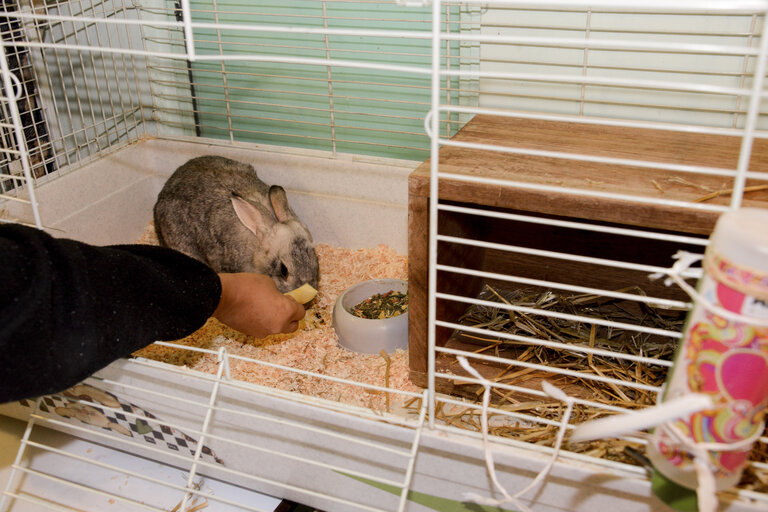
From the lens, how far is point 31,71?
2.55 m

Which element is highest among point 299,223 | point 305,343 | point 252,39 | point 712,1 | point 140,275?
point 712,1

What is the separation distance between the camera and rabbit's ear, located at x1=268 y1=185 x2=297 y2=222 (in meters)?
2.40

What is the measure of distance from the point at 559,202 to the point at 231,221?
4.91 ft

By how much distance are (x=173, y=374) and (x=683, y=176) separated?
1189 millimetres

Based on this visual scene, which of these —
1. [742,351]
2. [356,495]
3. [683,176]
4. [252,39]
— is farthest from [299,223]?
[742,351]

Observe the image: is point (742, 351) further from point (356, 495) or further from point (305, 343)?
point (305, 343)

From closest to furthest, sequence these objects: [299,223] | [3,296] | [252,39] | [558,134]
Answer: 1. [3,296]
2. [558,134]
3. [299,223]
4. [252,39]

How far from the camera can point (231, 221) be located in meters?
2.50

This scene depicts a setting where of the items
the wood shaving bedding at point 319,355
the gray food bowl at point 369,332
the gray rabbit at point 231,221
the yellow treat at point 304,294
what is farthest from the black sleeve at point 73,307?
the gray rabbit at point 231,221

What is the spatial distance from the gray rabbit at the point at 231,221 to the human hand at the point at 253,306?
0.71m

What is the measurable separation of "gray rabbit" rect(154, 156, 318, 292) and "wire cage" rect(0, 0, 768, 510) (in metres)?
0.16

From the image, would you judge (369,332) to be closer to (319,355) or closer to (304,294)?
(319,355)

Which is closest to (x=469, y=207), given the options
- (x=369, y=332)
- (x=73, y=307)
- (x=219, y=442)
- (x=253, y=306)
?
(x=369, y=332)

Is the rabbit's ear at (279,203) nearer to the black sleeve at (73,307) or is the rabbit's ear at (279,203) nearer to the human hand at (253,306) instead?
the human hand at (253,306)
